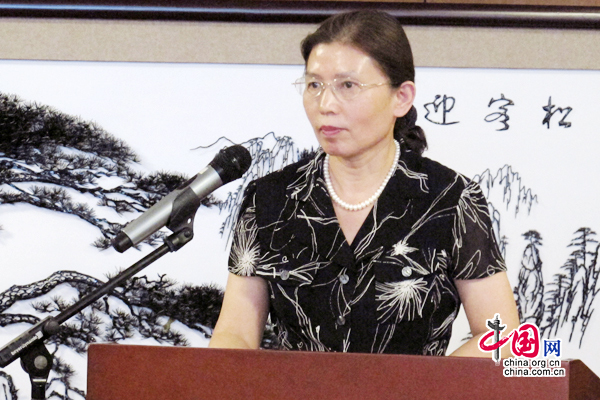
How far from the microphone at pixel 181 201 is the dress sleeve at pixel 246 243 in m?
0.46

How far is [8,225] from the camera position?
2039mm

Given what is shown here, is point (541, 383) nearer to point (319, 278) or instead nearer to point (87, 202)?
point (319, 278)

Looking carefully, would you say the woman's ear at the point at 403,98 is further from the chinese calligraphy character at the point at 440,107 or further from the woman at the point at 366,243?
the chinese calligraphy character at the point at 440,107

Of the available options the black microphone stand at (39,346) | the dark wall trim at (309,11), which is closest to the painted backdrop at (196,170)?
the dark wall trim at (309,11)

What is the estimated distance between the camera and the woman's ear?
163 cm

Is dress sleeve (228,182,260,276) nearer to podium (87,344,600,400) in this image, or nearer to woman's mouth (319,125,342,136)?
woman's mouth (319,125,342,136)

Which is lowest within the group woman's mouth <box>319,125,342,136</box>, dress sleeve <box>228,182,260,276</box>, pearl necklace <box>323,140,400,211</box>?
dress sleeve <box>228,182,260,276</box>

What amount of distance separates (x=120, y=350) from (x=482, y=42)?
135cm

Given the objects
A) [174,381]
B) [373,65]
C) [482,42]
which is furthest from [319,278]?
[482,42]

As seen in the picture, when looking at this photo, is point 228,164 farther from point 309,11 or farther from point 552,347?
point 309,11

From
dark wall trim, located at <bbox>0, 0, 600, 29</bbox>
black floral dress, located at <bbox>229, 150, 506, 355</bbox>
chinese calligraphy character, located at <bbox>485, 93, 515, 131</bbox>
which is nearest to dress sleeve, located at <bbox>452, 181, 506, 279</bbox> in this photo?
black floral dress, located at <bbox>229, 150, 506, 355</bbox>

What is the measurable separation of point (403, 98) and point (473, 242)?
342mm

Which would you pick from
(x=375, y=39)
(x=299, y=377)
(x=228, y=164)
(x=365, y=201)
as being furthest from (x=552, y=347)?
(x=375, y=39)

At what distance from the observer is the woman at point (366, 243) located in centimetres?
156
